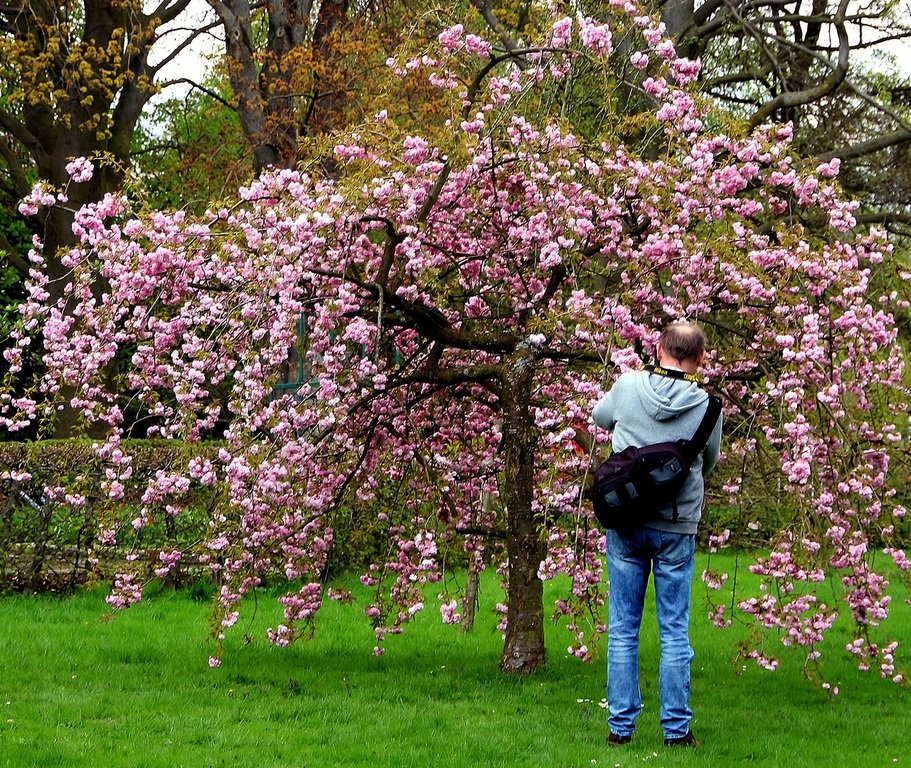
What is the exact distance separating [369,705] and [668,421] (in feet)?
8.32

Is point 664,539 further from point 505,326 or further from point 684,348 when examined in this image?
point 505,326

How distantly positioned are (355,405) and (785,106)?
8.39 metres

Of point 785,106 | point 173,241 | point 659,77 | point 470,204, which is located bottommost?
point 173,241

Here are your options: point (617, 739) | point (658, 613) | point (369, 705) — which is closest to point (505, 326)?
point (369, 705)

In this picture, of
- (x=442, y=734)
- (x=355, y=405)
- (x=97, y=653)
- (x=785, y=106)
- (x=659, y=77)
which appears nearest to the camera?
(x=442, y=734)

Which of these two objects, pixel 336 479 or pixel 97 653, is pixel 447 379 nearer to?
pixel 336 479

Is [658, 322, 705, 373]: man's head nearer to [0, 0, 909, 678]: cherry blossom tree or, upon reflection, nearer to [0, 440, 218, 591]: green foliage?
[0, 0, 909, 678]: cherry blossom tree

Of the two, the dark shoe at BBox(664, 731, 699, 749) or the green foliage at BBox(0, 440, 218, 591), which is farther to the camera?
the green foliage at BBox(0, 440, 218, 591)

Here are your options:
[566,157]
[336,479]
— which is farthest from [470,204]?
[336,479]

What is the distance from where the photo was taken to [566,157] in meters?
6.97

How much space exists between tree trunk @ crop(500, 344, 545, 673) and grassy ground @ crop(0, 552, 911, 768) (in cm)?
21

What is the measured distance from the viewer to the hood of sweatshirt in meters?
5.03

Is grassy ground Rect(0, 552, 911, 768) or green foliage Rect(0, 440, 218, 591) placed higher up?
green foliage Rect(0, 440, 218, 591)

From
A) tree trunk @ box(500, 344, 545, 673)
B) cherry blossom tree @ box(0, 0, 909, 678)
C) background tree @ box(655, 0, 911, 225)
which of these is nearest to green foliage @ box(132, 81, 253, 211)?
background tree @ box(655, 0, 911, 225)
